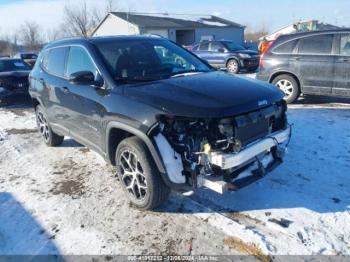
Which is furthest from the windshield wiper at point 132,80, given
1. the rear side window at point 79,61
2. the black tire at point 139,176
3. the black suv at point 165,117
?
the black tire at point 139,176

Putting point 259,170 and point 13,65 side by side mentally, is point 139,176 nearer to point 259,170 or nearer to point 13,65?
point 259,170

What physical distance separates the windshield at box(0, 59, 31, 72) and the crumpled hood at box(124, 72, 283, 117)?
30.7ft

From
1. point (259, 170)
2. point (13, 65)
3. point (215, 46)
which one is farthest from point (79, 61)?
point (215, 46)

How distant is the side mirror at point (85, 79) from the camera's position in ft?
12.8

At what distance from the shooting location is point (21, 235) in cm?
352

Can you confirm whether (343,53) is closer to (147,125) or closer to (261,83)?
(261,83)

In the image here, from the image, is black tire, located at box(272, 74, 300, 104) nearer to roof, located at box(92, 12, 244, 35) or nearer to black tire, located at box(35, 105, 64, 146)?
black tire, located at box(35, 105, 64, 146)

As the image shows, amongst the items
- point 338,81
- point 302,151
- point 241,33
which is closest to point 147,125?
point 302,151

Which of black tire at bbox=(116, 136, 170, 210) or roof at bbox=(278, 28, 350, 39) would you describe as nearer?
black tire at bbox=(116, 136, 170, 210)

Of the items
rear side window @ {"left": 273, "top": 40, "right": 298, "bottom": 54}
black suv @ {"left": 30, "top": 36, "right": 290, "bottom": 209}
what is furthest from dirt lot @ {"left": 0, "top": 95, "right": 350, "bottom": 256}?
rear side window @ {"left": 273, "top": 40, "right": 298, "bottom": 54}

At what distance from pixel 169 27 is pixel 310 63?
32.1 metres

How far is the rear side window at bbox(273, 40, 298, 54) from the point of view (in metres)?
8.03

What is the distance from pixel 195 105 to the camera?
3.19 m

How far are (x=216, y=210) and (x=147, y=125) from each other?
4.19ft
